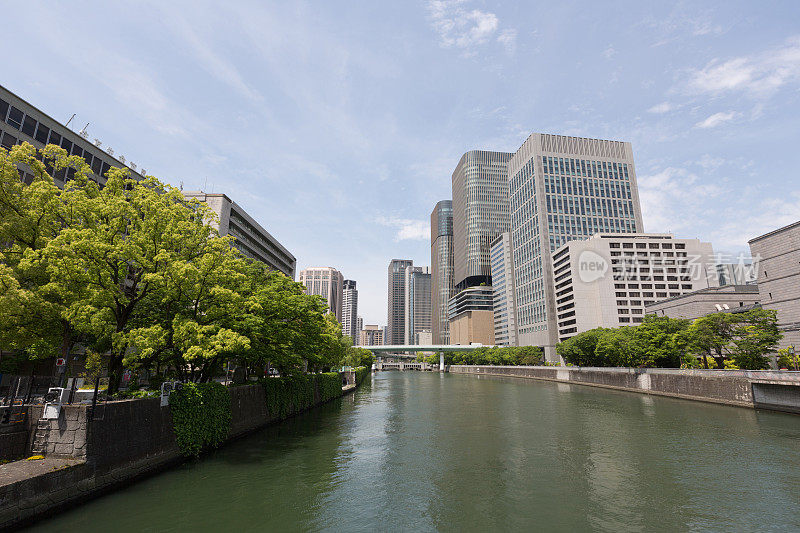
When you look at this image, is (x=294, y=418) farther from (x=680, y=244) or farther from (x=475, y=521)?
(x=680, y=244)

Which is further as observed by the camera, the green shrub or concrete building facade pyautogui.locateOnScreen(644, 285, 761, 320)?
concrete building facade pyautogui.locateOnScreen(644, 285, 761, 320)

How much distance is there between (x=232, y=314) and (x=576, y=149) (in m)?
189

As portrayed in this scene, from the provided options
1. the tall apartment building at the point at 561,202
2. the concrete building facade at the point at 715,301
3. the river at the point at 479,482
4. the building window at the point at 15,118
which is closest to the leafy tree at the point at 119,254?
the river at the point at 479,482

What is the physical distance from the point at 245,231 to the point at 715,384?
346 feet

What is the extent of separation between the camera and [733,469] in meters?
24.4

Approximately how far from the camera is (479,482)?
22.6 meters

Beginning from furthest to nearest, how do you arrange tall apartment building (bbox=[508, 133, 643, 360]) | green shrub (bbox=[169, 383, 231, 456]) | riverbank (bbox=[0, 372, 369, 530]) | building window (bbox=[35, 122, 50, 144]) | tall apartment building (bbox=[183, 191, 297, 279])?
tall apartment building (bbox=[508, 133, 643, 360]) < tall apartment building (bbox=[183, 191, 297, 279]) < building window (bbox=[35, 122, 50, 144]) < green shrub (bbox=[169, 383, 231, 456]) < riverbank (bbox=[0, 372, 369, 530])

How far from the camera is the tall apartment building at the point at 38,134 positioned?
48.5 meters

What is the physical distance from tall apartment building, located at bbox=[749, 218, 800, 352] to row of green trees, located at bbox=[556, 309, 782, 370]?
4.60 m

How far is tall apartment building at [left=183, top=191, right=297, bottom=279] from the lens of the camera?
95.8 m

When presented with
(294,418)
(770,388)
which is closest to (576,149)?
(770,388)

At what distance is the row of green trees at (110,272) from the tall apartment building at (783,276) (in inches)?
3342

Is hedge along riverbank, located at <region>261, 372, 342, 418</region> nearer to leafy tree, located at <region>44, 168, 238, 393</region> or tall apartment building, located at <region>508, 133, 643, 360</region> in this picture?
leafy tree, located at <region>44, 168, 238, 393</region>

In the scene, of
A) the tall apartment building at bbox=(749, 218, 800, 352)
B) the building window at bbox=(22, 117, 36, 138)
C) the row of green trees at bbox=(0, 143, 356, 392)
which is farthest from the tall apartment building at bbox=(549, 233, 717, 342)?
the building window at bbox=(22, 117, 36, 138)
